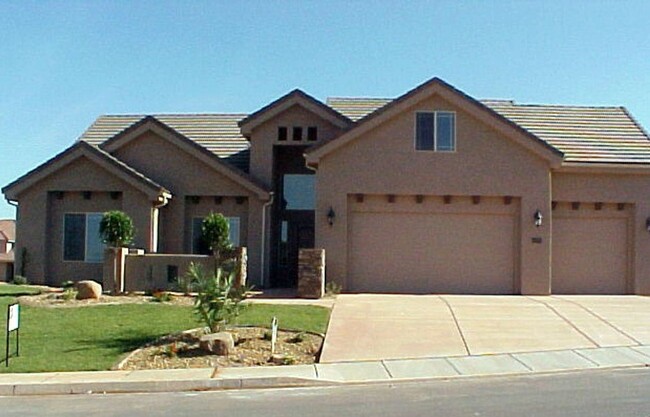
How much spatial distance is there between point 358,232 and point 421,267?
2118 millimetres

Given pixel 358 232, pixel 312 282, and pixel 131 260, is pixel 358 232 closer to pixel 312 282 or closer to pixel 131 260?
pixel 312 282

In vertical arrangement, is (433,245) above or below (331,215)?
below

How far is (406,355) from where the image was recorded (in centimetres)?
1434

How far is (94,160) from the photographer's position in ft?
82.6

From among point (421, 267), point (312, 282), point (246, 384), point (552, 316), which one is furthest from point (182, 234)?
point (246, 384)

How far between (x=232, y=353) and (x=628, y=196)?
14674mm

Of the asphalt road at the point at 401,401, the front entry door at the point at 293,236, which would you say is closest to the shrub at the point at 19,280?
the front entry door at the point at 293,236

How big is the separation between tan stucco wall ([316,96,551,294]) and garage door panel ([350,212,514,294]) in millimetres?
507

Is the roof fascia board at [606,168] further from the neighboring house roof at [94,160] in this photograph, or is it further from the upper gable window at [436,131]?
the neighboring house roof at [94,160]

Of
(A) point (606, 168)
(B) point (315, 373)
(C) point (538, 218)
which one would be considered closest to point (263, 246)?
(C) point (538, 218)

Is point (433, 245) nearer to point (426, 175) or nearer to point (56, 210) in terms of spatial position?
point (426, 175)

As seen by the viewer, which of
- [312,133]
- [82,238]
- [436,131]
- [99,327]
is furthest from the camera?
[312,133]

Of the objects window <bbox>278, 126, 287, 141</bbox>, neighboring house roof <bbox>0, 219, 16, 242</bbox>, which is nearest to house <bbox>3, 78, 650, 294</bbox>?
window <bbox>278, 126, 287, 141</bbox>

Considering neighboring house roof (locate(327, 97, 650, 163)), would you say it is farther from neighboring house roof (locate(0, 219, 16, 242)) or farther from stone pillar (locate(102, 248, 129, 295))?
neighboring house roof (locate(0, 219, 16, 242))
